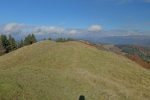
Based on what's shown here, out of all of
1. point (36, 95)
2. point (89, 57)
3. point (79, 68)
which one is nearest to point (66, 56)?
point (89, 57)

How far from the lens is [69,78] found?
108ft

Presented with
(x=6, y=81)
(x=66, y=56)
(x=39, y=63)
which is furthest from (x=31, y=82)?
(x=66, y=56)

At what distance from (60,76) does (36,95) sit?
34.8ft

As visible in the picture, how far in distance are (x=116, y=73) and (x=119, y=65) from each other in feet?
22.5

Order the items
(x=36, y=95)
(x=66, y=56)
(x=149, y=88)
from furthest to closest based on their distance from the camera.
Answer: (x=66, y=56), (x=149, y=88), (x=36, y=95)

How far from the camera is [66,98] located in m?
24.8

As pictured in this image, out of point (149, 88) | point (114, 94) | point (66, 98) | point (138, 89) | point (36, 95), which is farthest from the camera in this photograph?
point (149, 88)

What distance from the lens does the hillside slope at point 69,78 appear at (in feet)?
78.2

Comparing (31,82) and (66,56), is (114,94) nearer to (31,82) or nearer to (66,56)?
(31,82)

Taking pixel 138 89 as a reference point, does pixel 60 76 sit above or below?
above

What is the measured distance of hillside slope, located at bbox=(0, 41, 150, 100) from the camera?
2383cm

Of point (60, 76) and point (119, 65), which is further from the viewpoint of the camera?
point (119, 65)

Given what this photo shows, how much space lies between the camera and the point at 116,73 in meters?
45.4

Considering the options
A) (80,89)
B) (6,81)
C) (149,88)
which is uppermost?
(6,81)
